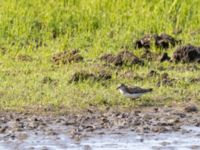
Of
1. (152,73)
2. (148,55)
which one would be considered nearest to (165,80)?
(152,73)

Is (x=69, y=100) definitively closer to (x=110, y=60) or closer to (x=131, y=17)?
(x=110, y=60)

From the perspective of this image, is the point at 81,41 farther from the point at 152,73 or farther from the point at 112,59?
the point at 152,73

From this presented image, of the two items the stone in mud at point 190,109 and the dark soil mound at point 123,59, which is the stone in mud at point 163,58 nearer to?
the dark soil mound at point 123,59

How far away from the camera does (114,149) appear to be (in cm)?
789

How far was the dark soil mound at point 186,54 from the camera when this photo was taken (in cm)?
1123

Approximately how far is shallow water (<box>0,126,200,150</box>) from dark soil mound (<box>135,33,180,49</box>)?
347 cm

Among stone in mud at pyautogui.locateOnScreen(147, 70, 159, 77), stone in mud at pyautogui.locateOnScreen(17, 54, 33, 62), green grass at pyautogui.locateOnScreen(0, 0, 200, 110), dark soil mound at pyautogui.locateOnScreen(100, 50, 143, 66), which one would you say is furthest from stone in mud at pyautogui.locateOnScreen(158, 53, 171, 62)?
stone in mud at pyautogui.locateOnScreen(17, 54, 33, 62)

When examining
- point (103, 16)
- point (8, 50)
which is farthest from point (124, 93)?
point (103, 16)

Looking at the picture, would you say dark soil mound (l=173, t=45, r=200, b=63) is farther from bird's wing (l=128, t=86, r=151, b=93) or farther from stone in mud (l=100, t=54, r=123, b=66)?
bird's wing (l=128, t=86, r=151, b=93)

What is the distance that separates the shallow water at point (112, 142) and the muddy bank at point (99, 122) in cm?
11

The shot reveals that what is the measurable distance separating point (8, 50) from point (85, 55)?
100 cm

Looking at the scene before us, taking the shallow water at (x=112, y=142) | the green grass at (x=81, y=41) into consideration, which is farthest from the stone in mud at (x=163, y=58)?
the shallow water at (x=112, y=142)

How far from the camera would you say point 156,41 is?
39.0 ft

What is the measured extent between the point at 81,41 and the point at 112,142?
424 centimetres
